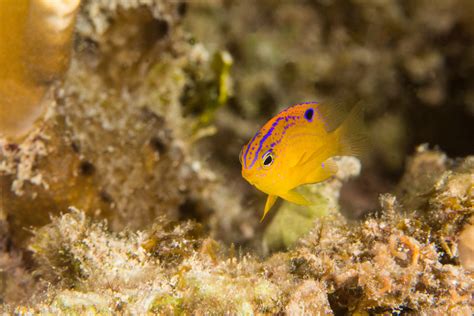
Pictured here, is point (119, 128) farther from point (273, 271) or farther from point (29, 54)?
point (273, 271)

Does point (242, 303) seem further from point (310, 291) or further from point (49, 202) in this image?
point (49, 202)

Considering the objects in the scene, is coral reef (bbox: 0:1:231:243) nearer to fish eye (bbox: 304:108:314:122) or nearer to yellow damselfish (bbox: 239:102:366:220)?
yellow damselfish (bbox: 239:102:366:220)

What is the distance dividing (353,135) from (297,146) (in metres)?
0.48

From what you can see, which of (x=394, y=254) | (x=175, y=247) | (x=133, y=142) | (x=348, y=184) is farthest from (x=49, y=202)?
(x=348, y=184)

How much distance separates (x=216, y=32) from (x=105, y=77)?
1.46 metres

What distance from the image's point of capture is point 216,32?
4633mm

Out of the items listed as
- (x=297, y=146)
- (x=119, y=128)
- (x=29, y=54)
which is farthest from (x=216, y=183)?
(x=297, y=146)

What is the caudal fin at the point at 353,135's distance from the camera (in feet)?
7.81

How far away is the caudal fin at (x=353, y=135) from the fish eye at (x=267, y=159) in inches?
20.8

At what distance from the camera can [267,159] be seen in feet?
6.79

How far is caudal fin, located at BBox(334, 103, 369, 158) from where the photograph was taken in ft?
7.81

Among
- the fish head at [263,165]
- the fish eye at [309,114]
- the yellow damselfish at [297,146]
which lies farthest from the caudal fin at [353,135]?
the fish head at [263,165]

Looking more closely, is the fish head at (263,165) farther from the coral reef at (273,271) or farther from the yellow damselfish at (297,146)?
the coral reef at (273,271)

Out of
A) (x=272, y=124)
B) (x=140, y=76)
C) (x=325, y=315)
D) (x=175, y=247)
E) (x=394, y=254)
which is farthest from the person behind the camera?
(x=140, y=76)
